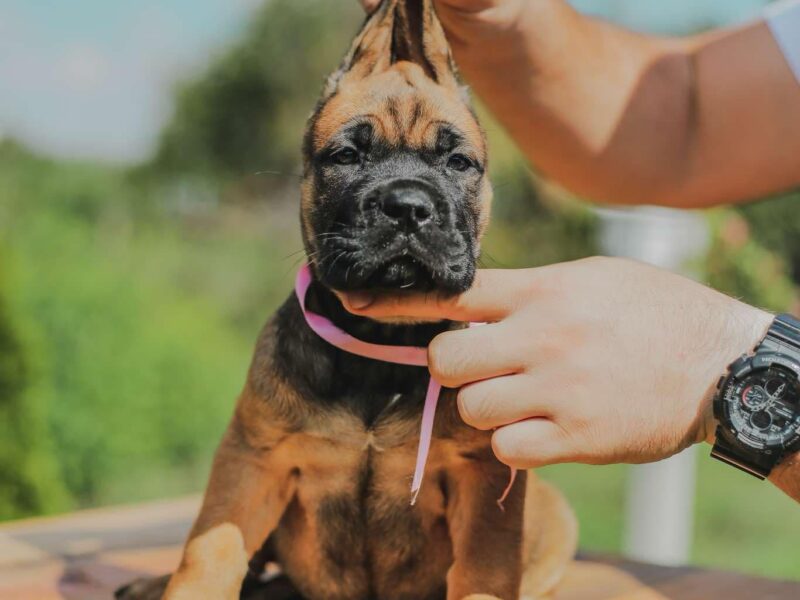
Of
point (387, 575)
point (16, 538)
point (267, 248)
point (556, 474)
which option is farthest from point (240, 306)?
point (387, 575)

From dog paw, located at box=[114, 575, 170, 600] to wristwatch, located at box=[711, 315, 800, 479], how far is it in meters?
1.62

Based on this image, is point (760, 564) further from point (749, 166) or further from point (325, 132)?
point (325, 132)

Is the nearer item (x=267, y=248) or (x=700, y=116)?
(x=700, y=116)

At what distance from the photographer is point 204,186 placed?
595 inches

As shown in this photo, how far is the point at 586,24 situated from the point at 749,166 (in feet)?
2.79

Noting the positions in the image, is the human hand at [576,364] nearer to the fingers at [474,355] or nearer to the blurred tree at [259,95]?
the fingers at [474,355]

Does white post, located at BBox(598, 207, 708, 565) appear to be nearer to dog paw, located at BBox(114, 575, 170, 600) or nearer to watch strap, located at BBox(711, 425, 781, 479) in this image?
dog paw, located at BBox(114, 575, 170, 600)

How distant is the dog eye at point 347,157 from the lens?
8.06 feet

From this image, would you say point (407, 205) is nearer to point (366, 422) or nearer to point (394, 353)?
point (394, 353)

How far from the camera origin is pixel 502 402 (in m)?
2.05

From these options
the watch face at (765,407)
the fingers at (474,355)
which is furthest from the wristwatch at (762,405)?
the fingers at (474,355)

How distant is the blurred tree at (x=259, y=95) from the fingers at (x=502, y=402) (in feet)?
43.2

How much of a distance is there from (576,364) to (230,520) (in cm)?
98

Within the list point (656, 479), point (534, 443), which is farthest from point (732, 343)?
point (656, 479)
